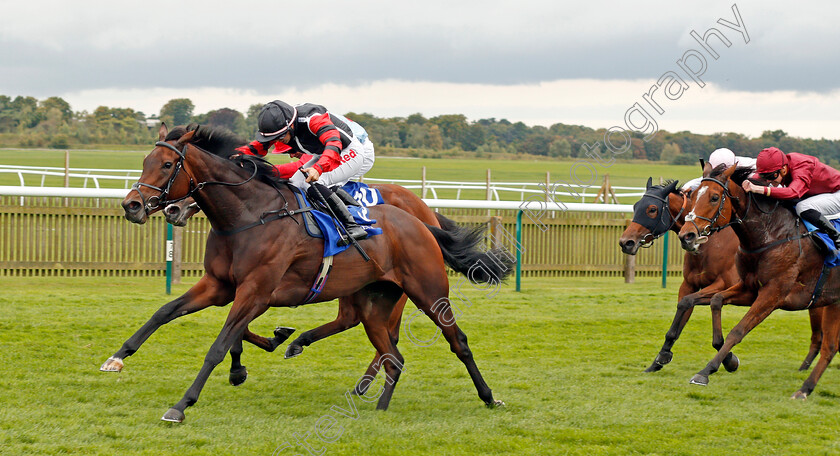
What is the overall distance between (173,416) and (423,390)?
5.59ft

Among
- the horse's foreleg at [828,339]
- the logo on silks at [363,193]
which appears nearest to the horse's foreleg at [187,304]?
the logo on silks at [363,193]

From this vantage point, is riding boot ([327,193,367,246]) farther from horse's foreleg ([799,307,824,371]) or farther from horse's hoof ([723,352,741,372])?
horse's foreleg ([799,307,824,371])

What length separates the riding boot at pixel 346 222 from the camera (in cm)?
465

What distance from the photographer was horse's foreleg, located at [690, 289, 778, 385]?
5.19 meters

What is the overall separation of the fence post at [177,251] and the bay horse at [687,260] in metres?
4.92

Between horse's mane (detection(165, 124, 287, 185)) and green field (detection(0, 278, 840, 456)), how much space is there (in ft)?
4.18

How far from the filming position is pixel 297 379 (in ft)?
18.0

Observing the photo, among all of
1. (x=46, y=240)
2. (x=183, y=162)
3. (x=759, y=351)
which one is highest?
(x=183, y=162)

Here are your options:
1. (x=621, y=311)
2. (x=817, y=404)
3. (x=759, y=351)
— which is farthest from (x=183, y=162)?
(x=621, y=311)

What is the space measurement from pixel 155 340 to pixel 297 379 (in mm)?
1556

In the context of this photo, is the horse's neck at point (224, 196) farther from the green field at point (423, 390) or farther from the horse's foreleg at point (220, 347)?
the green field at point (423, 390)

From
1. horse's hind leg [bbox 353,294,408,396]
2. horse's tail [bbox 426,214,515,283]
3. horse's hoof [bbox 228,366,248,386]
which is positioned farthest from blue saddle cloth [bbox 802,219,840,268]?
horse's hoof [bbox 228,366,248,386]

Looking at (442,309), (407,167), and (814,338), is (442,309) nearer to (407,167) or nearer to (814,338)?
(814,338)

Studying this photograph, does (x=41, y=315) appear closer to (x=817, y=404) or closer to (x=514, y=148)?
(x=817, y=404)
